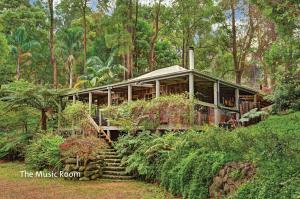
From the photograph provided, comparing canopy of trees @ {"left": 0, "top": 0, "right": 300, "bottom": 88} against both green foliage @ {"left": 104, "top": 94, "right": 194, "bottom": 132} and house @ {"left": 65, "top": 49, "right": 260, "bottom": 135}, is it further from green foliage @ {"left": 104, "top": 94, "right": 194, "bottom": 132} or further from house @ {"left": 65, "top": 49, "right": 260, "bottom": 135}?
green foliage @ {"left": 104, "top": 94, "right": 194, "bottom": 132}

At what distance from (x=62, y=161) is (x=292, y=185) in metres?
10.9

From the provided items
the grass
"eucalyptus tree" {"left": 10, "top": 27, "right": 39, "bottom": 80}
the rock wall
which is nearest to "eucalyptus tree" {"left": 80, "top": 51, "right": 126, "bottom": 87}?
"eucalyptus tree" {"left": 10, "top": 27, "right": 39, "bottom": 80}

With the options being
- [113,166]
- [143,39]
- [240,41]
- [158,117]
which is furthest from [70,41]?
[113,166]

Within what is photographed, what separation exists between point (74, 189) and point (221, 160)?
5379mm

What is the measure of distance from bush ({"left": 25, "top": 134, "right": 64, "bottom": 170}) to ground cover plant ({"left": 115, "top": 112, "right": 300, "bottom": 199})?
332cm

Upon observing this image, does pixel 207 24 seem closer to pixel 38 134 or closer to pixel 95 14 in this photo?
pixel 95 14

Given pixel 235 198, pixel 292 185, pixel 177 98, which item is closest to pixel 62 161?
pixel 177 98

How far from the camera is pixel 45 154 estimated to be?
52.5ft

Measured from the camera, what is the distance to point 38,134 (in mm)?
19922

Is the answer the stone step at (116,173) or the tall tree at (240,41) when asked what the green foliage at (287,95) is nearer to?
the stone step at (116,173)

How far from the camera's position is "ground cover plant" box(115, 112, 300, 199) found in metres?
6.36

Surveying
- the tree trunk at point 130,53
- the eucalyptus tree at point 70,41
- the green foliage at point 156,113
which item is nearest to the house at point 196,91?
the green foliage at point 156,113

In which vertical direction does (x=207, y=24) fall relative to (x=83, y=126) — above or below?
above

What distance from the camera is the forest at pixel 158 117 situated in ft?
27.1
